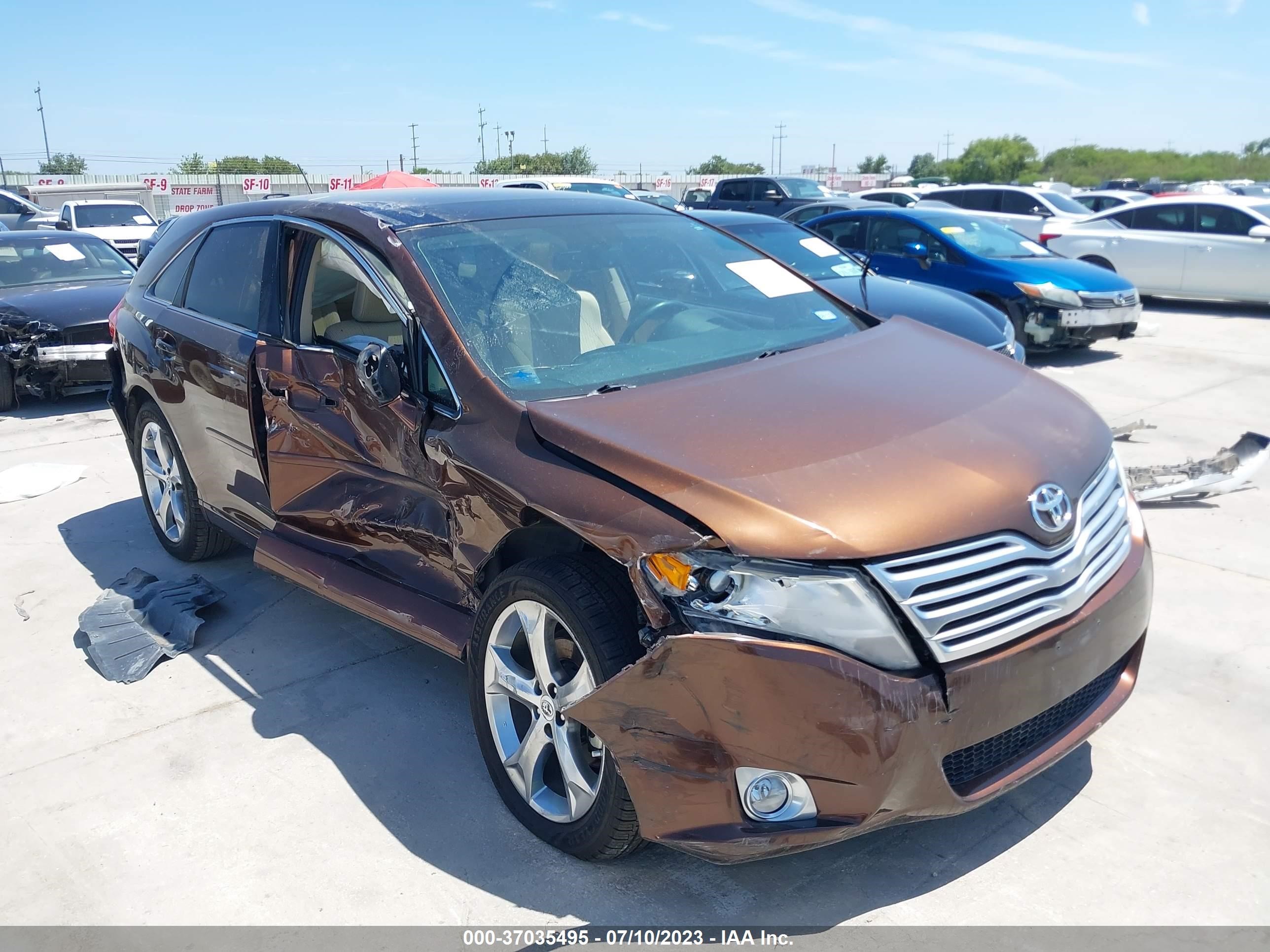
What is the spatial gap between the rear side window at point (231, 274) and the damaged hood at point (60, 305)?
4.79 m

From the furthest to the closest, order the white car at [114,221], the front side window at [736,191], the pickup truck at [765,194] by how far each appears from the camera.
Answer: the front side window at [736,191] < the pickup truck at [765,194] < the white car at [114,221]

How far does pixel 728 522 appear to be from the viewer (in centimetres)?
240

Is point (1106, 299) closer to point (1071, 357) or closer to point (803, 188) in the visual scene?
point (1071, 357)

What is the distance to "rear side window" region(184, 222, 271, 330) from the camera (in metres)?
4.29

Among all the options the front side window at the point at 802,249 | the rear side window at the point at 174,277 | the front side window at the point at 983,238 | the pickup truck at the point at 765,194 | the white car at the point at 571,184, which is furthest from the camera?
the white car at the point at 571,184

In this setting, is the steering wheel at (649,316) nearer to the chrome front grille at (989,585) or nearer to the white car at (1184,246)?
the chrome front grille at (989,585)

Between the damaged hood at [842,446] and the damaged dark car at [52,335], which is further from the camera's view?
the damaged dark car at [52,335]

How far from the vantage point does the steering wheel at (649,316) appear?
352 cm

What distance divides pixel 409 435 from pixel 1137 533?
228 centimetres

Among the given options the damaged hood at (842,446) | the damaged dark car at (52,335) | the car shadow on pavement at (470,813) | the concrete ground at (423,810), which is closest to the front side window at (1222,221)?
the concrete ground at (423,810)


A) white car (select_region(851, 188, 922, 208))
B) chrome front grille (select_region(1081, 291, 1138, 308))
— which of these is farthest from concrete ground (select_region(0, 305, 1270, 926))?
white car (select_region(851, 188, 922, 208))

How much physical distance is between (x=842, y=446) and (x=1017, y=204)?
620 inches

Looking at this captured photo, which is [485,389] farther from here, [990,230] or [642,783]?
[990,230]

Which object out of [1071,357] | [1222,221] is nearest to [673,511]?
[1071,357]
